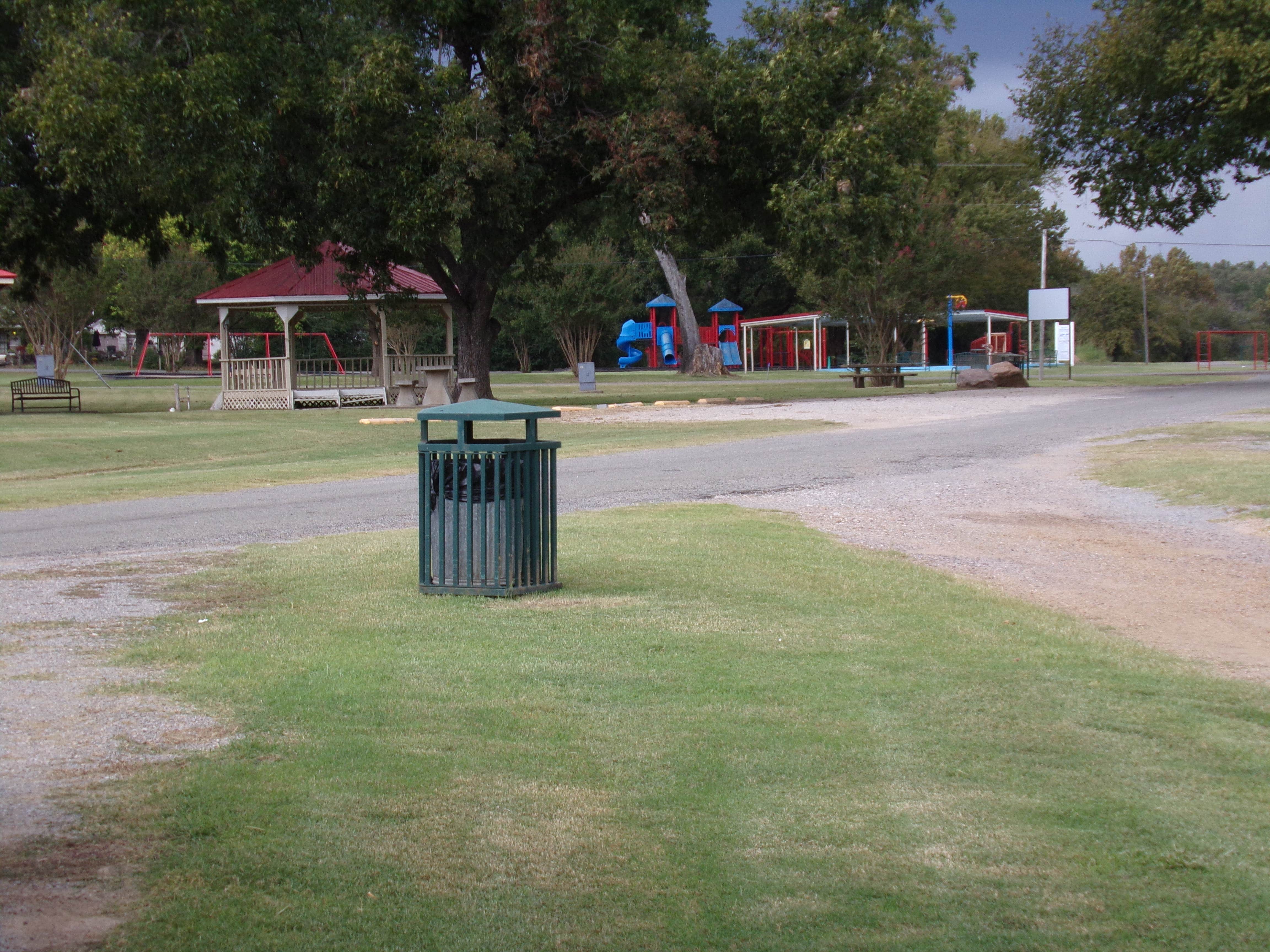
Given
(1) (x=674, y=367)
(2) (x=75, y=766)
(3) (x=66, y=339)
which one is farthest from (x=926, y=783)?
(1) (x=674, y=367)

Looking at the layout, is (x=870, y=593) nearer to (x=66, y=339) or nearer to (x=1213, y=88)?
(x=1213, y=88)

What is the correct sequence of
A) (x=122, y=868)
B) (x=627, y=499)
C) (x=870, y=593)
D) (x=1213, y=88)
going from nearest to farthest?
(x=122, y=868) → (x=870, y=593) → (x=627, y=499) → (x=1213, y=88)

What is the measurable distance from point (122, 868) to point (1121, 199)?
37.5 meters

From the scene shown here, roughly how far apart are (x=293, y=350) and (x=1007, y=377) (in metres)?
21.5

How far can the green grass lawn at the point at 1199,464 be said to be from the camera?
13.4m

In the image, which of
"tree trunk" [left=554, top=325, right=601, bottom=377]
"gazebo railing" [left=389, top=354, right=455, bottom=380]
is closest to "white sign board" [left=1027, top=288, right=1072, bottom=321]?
"gazebo railing" [left=389, top=354, right=455, bottom=380]

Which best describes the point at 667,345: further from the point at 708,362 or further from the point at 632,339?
the point at 708,362

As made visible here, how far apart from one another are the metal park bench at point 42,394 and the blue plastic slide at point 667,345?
37158 mm

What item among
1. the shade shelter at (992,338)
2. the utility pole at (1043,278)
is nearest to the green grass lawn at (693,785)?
the utility pole at (1043,278)

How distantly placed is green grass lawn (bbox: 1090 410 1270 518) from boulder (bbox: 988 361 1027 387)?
16684 millimetres

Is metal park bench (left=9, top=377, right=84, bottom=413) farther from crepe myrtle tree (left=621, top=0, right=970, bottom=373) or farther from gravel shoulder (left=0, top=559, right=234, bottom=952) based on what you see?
gravel shoulder (left=0, top=559, right=234, bottom=952)

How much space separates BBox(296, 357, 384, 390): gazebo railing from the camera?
36.6m

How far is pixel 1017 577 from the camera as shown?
9203 millimetres

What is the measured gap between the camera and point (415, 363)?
125 feet
